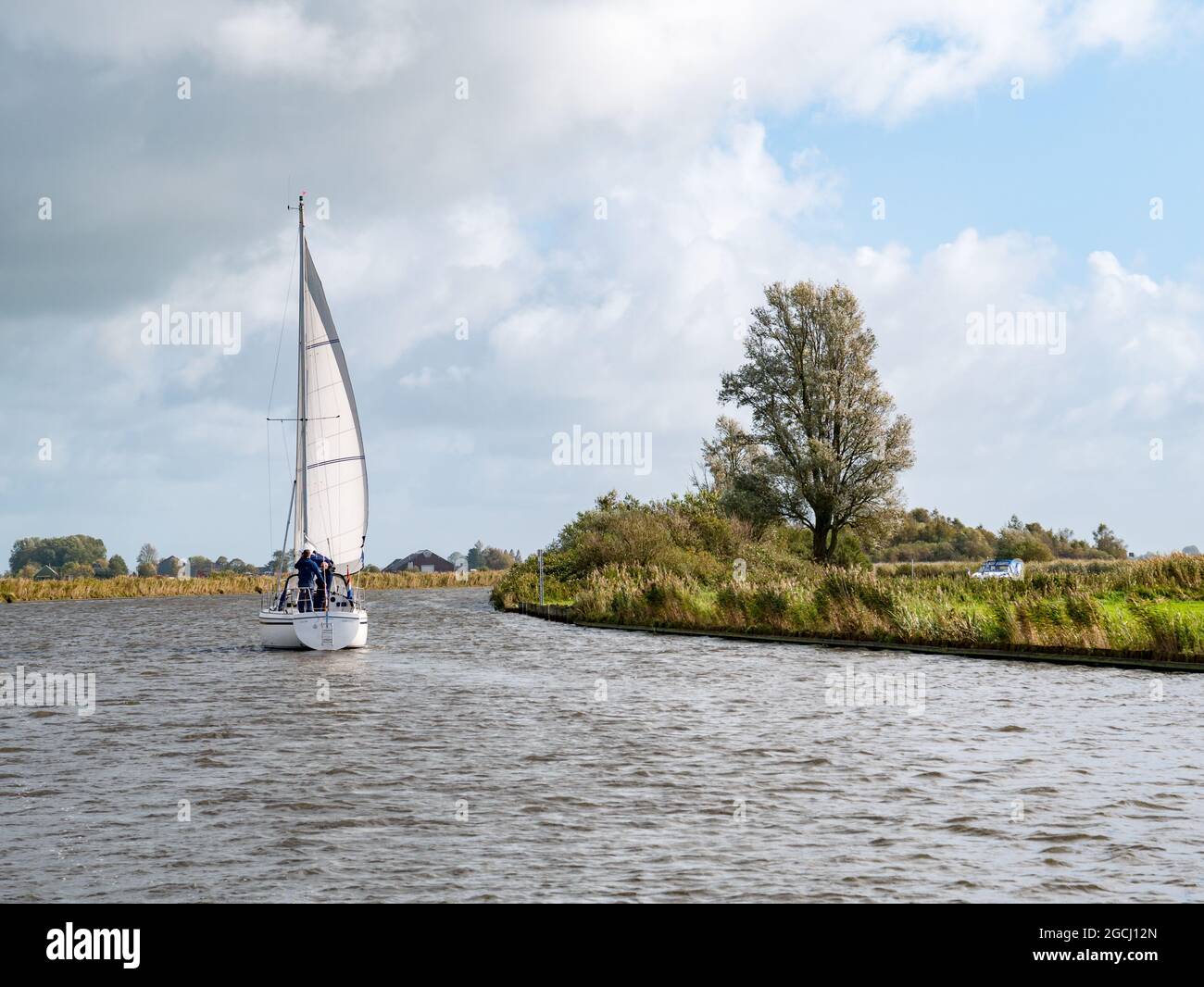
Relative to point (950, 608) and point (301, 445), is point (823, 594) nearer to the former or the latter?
point (950, 608)

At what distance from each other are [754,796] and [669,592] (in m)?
31.0

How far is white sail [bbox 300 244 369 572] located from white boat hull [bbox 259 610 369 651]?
3.67 metres

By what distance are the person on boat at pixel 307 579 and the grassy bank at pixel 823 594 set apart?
12837 millimetres

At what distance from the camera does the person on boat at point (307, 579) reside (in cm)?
3478

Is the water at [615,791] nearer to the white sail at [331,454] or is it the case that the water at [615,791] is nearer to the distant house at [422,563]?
the white sail at [331,454]

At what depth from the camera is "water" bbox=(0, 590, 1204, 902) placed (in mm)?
8914

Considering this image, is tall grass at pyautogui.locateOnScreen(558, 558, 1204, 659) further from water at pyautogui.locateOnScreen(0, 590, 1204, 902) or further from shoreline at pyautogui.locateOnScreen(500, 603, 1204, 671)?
water at pyautogui.locateOnScreen(0, 590, 1204, 902)

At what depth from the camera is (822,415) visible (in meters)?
61.7

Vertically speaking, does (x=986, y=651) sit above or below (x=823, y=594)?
below

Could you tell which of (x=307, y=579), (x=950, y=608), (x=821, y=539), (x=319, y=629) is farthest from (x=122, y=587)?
(x=950, y=608)

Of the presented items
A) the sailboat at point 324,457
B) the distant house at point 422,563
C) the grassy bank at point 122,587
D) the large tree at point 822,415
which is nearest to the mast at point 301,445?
the sailboat at point 324,457

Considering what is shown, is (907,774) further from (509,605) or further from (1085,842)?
(509,605)

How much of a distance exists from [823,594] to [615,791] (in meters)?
23.8
